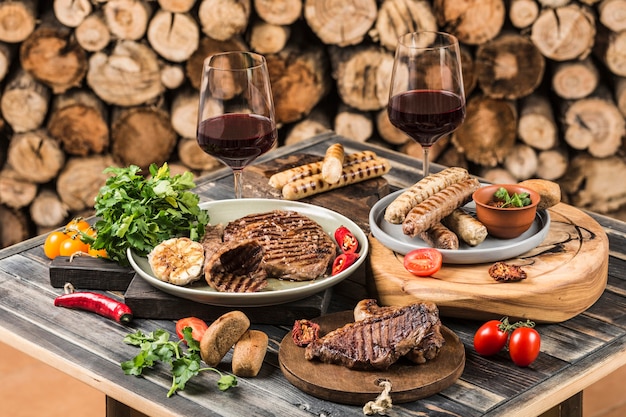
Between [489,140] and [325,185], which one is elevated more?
[325,185]

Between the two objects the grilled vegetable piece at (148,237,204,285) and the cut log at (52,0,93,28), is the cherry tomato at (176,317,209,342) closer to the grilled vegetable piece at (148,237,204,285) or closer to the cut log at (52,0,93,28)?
the grilled vegetable piece at (148,237,204,285)

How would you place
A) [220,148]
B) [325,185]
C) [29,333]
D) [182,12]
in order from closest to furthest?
[29,333], [220,148], [325,185], [182,12]

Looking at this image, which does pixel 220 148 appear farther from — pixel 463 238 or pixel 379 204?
pixel 463 238

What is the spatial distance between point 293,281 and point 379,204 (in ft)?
1.20

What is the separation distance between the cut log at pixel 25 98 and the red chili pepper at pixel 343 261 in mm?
2379

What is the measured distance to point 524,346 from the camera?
1.95 meters

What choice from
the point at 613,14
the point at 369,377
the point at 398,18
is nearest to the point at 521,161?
the point at 613,14

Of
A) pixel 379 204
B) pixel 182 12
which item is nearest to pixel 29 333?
pixel 379 204

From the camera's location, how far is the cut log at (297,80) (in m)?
4.21

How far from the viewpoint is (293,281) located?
2.19 m

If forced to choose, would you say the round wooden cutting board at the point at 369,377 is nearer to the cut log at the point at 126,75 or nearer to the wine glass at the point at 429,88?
the wine glass at the point at 429,88

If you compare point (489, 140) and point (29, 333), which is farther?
point (489, 140)

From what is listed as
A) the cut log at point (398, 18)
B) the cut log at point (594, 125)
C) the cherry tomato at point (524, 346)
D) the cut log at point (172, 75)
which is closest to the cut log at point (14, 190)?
the cut log at point (172, 75)

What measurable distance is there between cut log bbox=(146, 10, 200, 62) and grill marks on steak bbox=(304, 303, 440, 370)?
236cm
